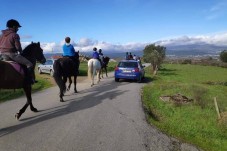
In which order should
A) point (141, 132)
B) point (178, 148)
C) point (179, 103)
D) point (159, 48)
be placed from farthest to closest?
point (159, 48) < point (179, 103) < point (141, 132) < point (178, 148)

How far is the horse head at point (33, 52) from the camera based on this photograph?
34.7ft

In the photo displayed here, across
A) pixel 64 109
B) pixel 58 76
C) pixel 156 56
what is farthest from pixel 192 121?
pixel 156 56

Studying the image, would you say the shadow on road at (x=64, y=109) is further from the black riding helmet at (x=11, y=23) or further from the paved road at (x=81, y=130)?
the black riding helmet at (x=11, y=23)

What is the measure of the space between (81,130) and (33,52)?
158 inches

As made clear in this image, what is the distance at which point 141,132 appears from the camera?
8617mm

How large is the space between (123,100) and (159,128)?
4673mm

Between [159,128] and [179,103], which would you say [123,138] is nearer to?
[159,128]

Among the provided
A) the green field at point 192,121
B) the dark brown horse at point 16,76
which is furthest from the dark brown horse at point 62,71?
the green field at point 192,121

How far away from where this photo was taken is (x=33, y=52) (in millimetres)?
10953

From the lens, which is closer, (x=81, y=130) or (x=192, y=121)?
(x=81, y=130)

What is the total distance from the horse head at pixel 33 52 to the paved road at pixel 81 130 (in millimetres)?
1925

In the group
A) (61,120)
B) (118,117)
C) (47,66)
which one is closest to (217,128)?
(118,117)

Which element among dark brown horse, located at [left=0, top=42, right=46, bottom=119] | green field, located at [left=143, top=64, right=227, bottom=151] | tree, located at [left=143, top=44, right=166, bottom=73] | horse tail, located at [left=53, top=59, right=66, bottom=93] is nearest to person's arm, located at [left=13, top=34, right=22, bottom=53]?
dark brown horse, located at [left=0, top=42, right=46, bottom=119]

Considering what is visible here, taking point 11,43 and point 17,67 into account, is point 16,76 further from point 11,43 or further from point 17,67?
point 11,43
